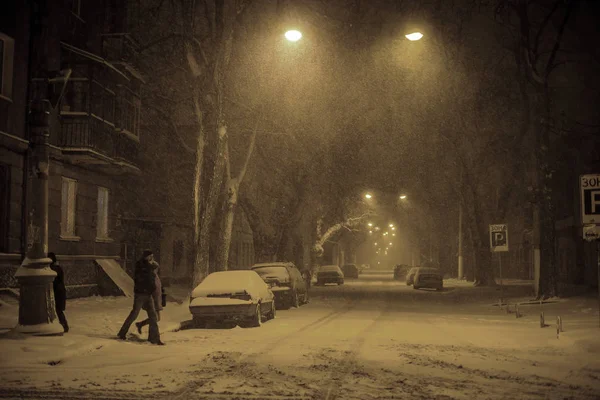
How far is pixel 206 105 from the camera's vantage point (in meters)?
25.4

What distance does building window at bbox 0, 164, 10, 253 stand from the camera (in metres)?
21.5

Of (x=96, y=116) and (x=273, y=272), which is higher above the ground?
(x=96, y=116)

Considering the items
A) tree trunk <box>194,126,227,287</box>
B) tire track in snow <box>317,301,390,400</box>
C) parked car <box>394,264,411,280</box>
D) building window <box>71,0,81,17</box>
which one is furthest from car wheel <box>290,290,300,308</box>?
parked car <box>394,264,411,280</box>

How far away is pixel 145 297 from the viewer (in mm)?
14539

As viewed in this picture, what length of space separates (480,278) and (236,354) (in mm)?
34576

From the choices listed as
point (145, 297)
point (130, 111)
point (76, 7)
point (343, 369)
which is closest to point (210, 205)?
point (130, 111)

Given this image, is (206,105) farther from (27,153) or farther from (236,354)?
(236,354)

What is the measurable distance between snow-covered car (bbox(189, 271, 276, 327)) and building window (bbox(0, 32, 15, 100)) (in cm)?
888

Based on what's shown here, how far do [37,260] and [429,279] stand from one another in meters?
34.0

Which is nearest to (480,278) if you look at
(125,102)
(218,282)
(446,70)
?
(446,70)

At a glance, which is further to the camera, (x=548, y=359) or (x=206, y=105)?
(x=206, y=105)

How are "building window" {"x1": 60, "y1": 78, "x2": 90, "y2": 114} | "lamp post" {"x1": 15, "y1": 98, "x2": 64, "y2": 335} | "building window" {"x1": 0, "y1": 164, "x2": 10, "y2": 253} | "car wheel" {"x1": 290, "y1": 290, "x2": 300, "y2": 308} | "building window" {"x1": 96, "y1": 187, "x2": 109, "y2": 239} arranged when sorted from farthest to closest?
"building window" {"x1": 96, "y1": 187, "x2": 109, "y2": 239}
"building window" {"x1": 60, "y1": 78, "x2": 90, "y2": 114}
"car wheel" {"x1": 290, "y1": 290, "x2": 300, "y2": 308}
"building window" {"x1": 0, "y1": 164, "x2": 10, "y2": 253}
"lamp post" {"x1": 15, "y1": 98, "x2": 64, "y2": 335}

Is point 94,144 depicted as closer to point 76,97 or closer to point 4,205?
point 76,97

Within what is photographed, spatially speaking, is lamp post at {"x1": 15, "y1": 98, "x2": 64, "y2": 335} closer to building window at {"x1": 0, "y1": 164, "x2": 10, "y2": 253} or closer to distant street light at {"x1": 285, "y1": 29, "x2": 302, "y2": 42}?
building window at {"x1": 0, "y1": 164, "x2": 10, "y2": 253}
